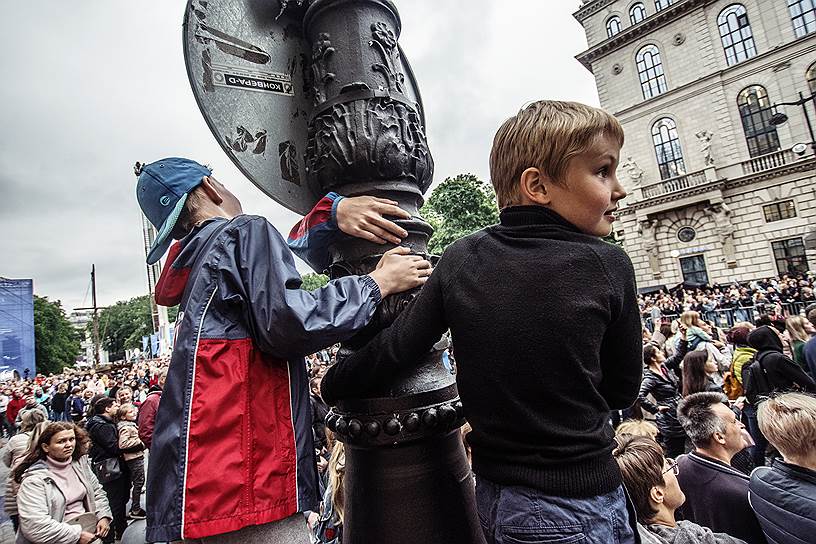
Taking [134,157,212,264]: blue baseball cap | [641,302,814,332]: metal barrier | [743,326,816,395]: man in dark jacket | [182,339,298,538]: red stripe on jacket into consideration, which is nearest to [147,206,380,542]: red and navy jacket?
[182,339,298,538]: red stripe on jacket

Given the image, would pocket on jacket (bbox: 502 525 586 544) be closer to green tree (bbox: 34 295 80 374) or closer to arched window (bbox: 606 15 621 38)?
arched window (bbox: 606 15 621 38)

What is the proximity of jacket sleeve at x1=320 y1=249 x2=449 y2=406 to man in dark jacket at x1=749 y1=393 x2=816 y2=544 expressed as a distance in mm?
2586

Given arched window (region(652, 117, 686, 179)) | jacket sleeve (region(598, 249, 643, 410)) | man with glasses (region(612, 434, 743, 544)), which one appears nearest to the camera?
jacket sleeve (region(598, 249, 643, 410))

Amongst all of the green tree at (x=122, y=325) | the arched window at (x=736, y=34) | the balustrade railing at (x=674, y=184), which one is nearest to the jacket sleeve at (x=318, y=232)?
the balustrade railing at (x=674, y=184)

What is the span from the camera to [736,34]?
98.0ft

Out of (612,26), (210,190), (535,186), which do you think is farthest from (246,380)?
(612,26)

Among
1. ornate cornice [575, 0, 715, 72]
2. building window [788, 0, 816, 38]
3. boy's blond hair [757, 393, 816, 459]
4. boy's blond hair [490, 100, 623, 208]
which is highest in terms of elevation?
ornate cornice [575, 0, 715, 72]

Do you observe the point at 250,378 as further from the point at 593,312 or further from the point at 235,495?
the point at 593,312

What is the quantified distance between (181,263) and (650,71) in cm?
3860

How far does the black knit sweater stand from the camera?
50.7 inches

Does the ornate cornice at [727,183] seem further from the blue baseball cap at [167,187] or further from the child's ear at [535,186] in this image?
the blue baseball cap at [167,187]

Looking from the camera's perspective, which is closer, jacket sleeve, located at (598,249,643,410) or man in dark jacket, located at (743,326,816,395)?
jacket sleeve, located at (598,249,643,410)

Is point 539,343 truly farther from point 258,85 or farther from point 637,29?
point 637,29

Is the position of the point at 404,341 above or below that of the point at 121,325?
below
